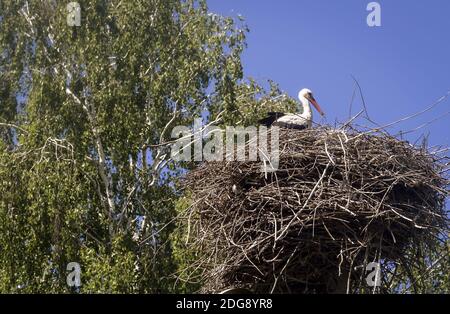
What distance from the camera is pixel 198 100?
1786 cm

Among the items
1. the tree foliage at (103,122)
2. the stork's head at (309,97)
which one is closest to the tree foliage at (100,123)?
the tree foliage at (103,122)

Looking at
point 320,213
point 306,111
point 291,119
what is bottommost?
point 320,213

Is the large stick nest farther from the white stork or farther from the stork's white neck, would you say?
the stork's white neck

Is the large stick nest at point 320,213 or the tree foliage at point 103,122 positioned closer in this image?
the large stick nest at point 320,213

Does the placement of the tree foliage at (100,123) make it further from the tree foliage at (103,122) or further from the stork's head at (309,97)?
the stork's head at (309,97)

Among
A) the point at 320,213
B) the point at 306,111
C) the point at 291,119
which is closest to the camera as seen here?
the point at 320,213

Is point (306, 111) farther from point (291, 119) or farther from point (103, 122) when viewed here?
point (103, 122)

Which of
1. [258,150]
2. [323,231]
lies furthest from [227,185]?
[323,231]

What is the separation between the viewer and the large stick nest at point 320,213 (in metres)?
10.6

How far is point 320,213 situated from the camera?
10.5m

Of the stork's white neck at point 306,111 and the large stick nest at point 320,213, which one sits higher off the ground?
the stork's white neck at point 306,111

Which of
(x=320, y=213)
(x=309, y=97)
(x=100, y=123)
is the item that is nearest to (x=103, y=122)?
(x=100, y=123)

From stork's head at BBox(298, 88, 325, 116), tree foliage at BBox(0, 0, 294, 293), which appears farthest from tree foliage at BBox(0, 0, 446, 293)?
stork's head at BBox(298, 88, 325, 116)
